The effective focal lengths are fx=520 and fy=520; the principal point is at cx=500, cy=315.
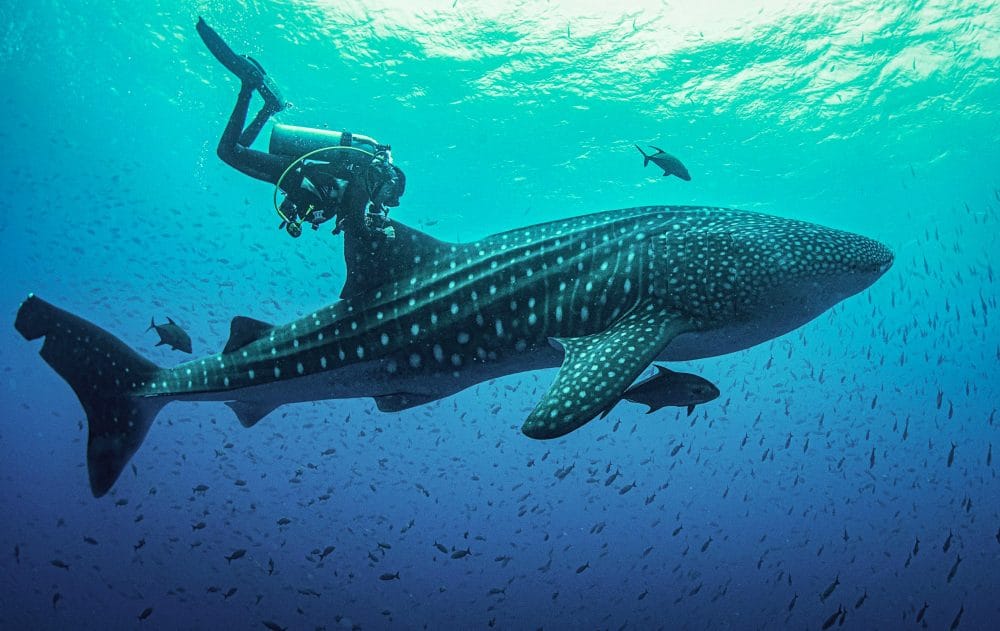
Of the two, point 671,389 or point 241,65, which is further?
point 241,65

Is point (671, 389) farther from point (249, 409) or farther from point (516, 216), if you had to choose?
point (516, 216)

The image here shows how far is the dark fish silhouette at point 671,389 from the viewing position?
534 cm

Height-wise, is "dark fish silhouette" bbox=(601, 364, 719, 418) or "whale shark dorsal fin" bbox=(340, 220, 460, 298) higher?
"whale shark dorsal fin" bbox=(340, 220, 460, 298)

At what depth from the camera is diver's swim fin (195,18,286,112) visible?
571 centimetres

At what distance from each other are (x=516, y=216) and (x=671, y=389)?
3297 centimetres

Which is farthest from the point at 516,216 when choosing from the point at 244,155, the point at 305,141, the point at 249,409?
the point at 249,409

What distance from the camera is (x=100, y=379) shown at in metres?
4.95

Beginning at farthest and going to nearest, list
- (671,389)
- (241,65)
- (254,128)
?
(254,128), (241,65), (671,389)

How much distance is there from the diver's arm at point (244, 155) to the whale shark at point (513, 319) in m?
1.60

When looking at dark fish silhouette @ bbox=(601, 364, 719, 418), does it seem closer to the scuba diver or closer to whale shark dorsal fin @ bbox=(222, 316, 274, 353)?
the scuba diver

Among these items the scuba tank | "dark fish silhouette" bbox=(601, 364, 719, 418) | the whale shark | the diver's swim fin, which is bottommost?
"dark fish silhouette" bbox=(601, 364, 719, 418)

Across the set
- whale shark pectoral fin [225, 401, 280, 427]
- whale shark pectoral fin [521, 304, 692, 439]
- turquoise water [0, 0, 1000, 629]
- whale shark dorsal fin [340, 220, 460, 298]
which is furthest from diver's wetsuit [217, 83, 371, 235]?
turquoise water [0, 0, 1000, 629]

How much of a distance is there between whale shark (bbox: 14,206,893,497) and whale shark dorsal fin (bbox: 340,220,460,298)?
0.01 meters

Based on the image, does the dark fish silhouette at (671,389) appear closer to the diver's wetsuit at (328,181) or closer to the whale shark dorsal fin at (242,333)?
the diver's wetsuit at (328,181)
